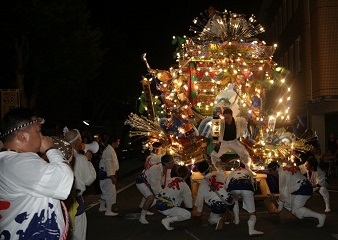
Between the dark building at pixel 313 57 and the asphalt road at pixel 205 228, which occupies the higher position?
the dark building at pixel 313 57

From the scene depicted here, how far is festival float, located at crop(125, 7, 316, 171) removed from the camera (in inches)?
539

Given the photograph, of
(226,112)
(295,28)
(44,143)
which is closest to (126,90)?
(295,28)

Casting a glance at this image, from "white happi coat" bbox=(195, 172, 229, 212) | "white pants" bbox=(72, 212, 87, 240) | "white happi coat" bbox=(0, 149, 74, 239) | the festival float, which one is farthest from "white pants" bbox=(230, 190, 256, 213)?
"white happi coat" bbox=(0, 149, 74, 239)

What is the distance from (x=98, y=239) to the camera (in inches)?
377

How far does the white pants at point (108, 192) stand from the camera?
12391mm

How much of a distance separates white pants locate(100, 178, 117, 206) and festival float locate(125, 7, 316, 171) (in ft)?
7.07

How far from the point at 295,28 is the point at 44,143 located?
76.2 feet

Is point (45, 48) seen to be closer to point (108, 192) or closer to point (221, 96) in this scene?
point (221, 96)

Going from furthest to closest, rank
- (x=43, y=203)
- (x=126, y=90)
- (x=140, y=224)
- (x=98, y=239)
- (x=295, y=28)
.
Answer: (x=126, y=90) → (x=295, y=28) → (x=140, y=224) → (x=98, y=239) → (x=43, y=203)

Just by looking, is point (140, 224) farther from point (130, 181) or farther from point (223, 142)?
point (130, 181)

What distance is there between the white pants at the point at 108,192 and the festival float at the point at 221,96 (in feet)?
7.07

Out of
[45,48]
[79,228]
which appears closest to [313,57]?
[45,48]

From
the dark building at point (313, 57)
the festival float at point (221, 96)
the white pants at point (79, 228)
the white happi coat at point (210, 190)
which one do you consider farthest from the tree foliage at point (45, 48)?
the white pants at point (79, 228)

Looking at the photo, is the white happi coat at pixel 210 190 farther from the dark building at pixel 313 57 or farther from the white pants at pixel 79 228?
the dark building at pixel 313 57
